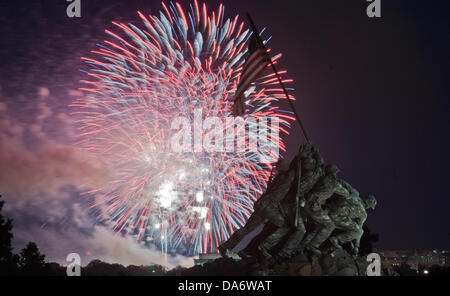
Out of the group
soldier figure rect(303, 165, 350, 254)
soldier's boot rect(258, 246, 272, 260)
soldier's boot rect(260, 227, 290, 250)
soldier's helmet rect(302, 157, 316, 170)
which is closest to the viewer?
soldier's boot rect(258, 246, 272, 260)

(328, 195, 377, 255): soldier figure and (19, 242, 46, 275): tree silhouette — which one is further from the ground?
(328, 195, 377, 255): soldier figure

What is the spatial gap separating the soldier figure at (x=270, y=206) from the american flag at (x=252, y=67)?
336 cm

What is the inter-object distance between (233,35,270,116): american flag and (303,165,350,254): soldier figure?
14.3 feet

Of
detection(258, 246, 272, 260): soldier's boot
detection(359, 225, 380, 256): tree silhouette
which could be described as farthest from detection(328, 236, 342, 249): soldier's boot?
detection(359, 225, 380, 256): tree silhouette

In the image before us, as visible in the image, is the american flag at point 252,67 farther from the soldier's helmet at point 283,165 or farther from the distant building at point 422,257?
the distant building at point 422,257

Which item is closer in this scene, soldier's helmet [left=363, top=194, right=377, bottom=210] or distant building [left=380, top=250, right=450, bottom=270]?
soldier's helmet [left=363, top=194, right=377, bottom=210]

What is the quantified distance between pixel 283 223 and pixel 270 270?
1.97 meters

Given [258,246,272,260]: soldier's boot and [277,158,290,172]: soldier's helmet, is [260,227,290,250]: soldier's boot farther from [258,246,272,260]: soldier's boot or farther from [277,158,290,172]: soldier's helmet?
[277,158,290,172]: soldier's helmet

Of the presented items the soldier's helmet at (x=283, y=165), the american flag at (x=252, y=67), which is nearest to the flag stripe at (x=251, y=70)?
the american flag at (x=252, y=67)

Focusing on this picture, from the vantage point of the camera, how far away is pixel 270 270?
43.7 feet

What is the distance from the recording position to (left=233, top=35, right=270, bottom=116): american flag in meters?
16.3

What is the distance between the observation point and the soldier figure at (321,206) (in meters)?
14.6
